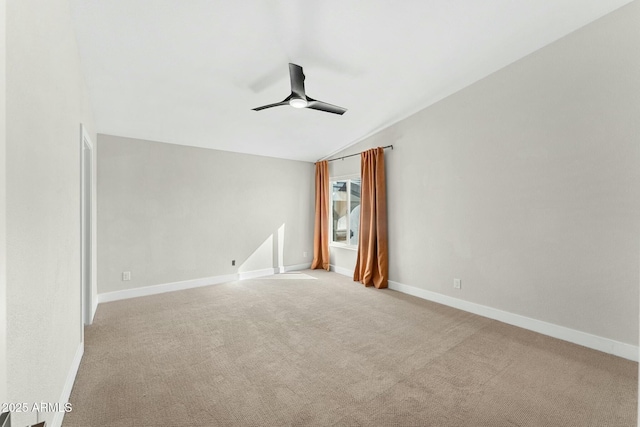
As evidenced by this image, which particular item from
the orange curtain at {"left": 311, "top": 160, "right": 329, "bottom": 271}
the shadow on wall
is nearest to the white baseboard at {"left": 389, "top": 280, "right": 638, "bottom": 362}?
the orange curtain at {"left": 311, "top": 160, "right": 329, "bottom": 271}

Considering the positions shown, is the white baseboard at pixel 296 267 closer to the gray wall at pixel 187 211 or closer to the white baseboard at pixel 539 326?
the gray wall at pixel 187 211

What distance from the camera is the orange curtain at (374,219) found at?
15.6ft

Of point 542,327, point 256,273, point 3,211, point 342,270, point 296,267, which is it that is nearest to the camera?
point 3,211

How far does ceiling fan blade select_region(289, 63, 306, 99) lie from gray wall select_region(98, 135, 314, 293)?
104 inches

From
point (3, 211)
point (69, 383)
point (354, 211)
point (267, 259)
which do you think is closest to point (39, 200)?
point (3, 211)

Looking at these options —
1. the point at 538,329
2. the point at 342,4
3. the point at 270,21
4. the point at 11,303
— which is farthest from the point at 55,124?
the point at 538,329

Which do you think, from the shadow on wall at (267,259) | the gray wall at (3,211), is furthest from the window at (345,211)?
the gray wall at (3,211)

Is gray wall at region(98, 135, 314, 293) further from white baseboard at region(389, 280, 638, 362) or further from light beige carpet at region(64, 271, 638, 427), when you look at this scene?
white baseboard at region(389, 280, 638, 362)

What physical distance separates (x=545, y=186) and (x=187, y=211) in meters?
4.84

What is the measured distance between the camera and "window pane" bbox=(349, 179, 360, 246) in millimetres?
5711

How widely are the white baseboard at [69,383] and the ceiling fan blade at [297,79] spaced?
2.89m

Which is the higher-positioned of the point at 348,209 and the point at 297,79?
the point at 297,79

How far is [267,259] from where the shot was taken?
5664 millimetres

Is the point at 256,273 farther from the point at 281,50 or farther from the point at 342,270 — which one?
the point at 281,50
